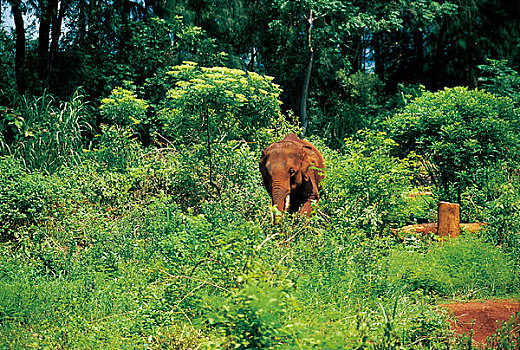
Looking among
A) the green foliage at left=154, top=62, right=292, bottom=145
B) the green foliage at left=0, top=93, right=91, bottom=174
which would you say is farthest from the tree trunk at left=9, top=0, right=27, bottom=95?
the green foliage at left=154, top=62, right=292, bottom=145

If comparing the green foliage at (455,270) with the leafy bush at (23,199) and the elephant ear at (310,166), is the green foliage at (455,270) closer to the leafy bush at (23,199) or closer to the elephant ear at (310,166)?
the elephant ear at (310,166)

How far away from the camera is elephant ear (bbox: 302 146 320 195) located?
28.7ft

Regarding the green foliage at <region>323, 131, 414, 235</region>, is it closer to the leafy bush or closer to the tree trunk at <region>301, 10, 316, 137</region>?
the leafy bush

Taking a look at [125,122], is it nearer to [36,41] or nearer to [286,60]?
[36,41]

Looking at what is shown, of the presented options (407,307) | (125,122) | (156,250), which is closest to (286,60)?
(125,122)

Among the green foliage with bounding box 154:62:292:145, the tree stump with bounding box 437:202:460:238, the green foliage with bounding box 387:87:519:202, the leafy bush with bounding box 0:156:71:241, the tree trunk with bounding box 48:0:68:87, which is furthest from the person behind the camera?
the tree trunk with bounding box 48:0:68:87

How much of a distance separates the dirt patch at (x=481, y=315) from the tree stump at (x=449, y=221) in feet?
6.29

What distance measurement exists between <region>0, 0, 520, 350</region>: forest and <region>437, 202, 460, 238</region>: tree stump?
34 cm

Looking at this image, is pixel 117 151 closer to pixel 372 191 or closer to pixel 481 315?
pixel 372 191

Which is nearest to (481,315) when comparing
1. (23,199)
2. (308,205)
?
(308,205)

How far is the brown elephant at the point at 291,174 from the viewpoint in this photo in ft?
27.3

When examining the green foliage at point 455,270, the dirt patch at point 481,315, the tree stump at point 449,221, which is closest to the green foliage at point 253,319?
the dirt patch at point 481,315

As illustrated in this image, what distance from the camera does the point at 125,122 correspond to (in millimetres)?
13078

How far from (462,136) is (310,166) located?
2.69m
